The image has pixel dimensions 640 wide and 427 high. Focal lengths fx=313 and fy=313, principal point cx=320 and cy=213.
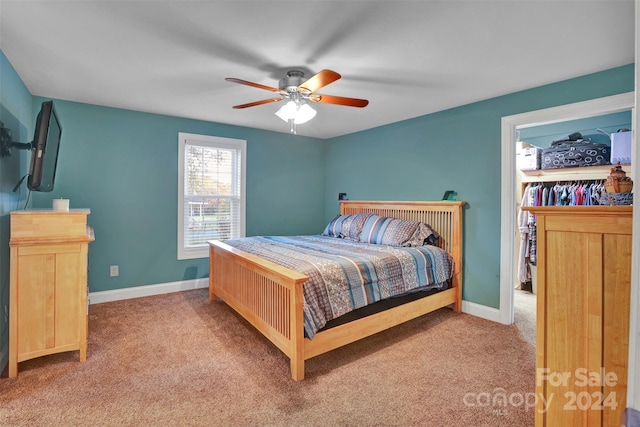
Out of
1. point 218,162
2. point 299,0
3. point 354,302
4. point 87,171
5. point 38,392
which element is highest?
point 299,0

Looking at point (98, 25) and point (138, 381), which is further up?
point (98, 25)

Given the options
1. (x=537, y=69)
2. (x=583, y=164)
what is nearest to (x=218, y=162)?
(x=537, y=69)

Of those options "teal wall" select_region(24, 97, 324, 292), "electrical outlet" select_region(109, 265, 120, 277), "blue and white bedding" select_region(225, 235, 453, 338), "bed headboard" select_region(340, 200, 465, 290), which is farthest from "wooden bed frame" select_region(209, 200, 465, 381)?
"electrical outlet" select_region(109, 265, 120, 277)

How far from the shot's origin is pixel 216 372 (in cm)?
219

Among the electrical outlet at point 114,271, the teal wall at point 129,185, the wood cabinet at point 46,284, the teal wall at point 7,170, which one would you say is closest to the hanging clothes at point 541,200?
the teal wall at point 129,185

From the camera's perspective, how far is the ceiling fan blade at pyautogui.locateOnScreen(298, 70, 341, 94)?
2.01 m

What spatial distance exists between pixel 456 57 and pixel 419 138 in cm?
162

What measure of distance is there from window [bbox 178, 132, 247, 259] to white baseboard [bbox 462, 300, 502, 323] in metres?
3.04

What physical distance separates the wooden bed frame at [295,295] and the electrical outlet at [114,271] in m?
1.11

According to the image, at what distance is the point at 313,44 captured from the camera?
2.09 metres

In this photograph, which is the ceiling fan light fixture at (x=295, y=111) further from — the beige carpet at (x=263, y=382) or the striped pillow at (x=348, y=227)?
the beige carpet at (x=263, y=382)

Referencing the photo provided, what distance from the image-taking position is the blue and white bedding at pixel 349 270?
7.29 feet

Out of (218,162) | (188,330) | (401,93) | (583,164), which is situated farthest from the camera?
(218,162)

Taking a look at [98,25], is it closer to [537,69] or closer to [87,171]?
[87,171]
